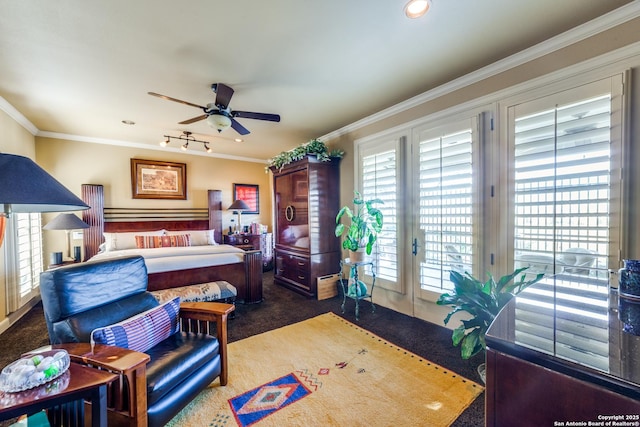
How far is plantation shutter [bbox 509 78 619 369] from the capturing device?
183 centimetres

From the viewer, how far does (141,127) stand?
4.12 meters

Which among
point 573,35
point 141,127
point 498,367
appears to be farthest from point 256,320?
point 573,35

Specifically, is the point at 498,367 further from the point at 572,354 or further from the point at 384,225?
the point at 384,225

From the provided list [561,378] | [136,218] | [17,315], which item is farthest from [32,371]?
[136,218]

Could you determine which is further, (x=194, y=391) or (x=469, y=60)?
(x=469, y=60)

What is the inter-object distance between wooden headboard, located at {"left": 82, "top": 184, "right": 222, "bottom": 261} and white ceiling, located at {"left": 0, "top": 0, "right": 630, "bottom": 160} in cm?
168

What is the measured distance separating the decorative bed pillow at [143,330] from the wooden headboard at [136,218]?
3891mm

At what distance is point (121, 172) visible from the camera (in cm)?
492

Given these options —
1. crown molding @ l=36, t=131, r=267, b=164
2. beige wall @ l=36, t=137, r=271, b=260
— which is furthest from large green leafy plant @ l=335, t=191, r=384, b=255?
crown molding @ l=36, t=131, r=267, b=164

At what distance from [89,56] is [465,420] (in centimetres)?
407

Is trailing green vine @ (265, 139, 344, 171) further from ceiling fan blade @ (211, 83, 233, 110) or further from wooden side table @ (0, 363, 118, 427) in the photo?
wooden side table @ (0, 363, 118, 427)

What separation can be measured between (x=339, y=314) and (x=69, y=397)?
2709mm

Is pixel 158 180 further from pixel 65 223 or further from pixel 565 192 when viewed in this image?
pixel 565 192

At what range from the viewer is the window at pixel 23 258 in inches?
127
